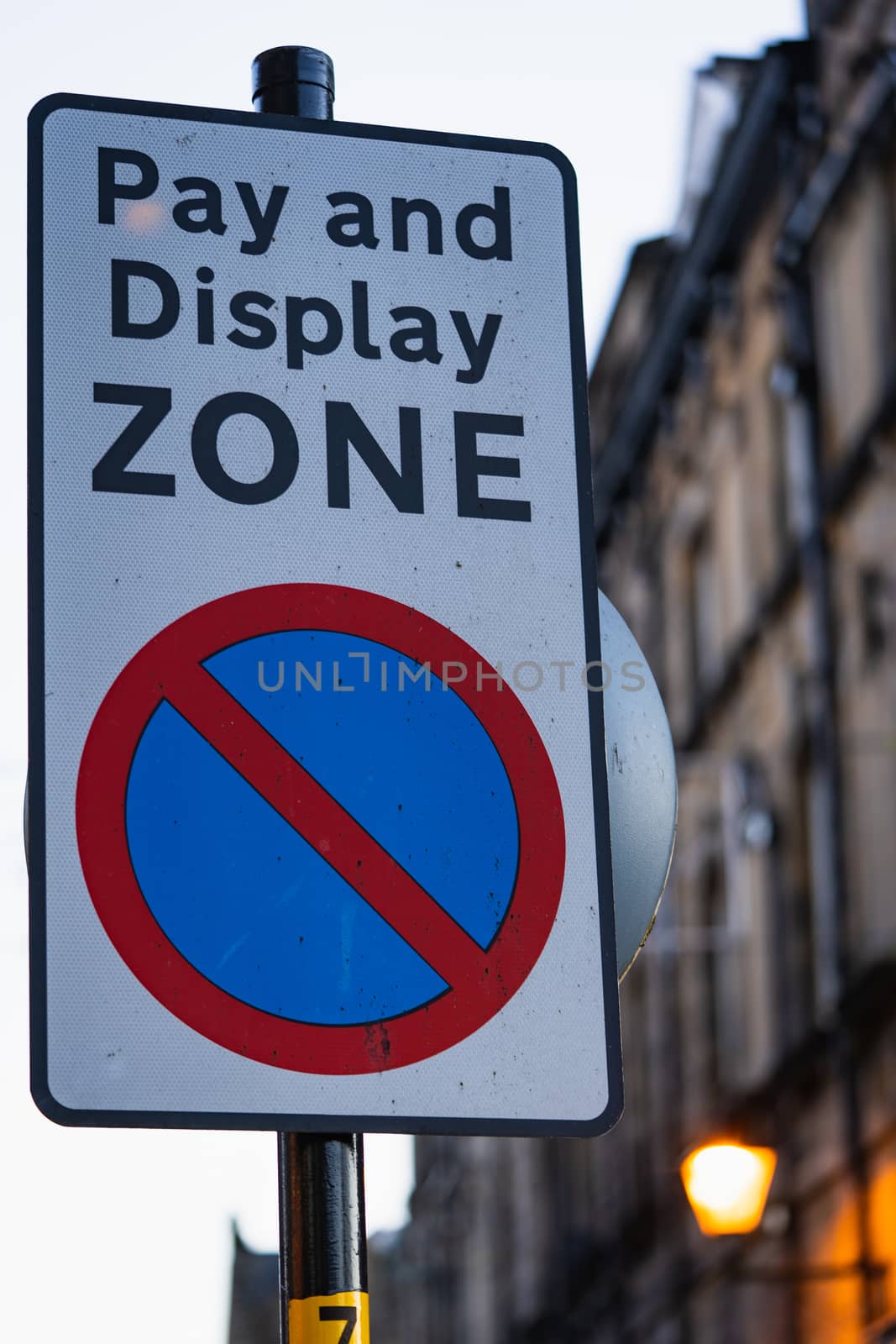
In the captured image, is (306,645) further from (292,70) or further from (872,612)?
(872,612)

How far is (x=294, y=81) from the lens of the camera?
277 cm

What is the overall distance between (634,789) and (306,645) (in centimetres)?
55

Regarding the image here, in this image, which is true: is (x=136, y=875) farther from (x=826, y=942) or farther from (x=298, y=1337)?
(x=826, y=942)

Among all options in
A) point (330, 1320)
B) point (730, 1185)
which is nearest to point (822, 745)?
point (730, 1185)

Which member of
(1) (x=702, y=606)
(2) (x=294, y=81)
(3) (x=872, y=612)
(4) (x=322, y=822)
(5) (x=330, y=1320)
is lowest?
(5) (x=330, y=1320)

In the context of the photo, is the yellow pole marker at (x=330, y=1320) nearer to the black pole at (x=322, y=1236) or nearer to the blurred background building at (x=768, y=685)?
the black pole at (x=322, y=1236)

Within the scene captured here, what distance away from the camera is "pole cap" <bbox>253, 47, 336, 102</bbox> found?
2.77m

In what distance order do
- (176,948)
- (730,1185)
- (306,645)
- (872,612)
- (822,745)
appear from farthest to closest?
(822,745) < (872,612) < (730,1185) < (306,645) < (176,948)

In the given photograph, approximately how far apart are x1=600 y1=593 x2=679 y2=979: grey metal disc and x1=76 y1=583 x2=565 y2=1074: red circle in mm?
301

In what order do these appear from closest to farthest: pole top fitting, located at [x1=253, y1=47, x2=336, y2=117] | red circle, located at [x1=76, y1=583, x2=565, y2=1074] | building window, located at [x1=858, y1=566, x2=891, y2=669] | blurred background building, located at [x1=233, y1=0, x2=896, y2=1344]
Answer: red circle, located at [x1=76, y1=583, x2=565, y2=1074] < pole top fitting, located at [x1=253, y1=47, x2=336, y2=117] < building window, located at [x1=858, y1=566, x2=891, y2=669] < blurred background building, located at [x1=233, y1=0, x2=896, y2=1344]

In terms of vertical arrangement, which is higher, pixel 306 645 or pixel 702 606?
pixel 702 606

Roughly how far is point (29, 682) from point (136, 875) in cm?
23

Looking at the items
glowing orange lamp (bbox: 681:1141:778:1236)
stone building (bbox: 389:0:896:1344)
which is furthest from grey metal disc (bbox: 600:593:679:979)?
stone building (bbox: 389:0:896:1344)

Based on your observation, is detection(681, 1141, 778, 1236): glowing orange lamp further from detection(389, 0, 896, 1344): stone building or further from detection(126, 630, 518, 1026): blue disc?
detection(126, 630, 518, 1026): blue disc
